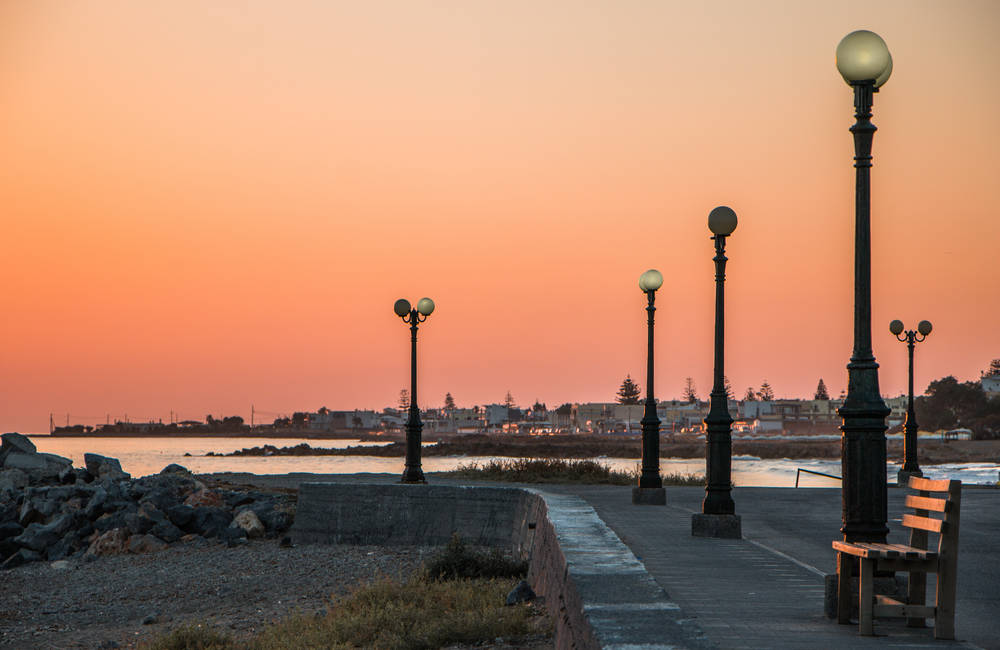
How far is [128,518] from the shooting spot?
2402 centimetres

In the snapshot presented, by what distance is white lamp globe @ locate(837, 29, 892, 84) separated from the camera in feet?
24.9

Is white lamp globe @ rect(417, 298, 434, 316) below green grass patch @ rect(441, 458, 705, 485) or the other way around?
the other way around

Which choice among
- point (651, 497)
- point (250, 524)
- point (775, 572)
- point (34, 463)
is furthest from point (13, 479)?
point (775, 572)

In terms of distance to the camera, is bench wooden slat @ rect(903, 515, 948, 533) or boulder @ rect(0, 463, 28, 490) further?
boulder @ rect(0, 463, 28, 490)

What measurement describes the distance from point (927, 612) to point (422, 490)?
14.0 meters

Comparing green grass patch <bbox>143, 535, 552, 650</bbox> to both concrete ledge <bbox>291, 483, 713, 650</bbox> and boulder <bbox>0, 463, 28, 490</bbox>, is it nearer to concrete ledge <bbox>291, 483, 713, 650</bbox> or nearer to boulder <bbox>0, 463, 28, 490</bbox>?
concrete ledge <bbox>291, 483, 713, 650</bbox>

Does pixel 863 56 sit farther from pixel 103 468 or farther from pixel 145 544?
pixel 103 468

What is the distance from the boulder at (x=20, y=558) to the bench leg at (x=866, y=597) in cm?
2101

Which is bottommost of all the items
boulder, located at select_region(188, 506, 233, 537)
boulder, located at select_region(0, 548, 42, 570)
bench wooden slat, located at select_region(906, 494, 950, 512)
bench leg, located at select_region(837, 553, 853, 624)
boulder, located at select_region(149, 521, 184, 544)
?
boulder, located at select_region(0, 548, 42, 570)

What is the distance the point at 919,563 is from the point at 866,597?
1.47 ft

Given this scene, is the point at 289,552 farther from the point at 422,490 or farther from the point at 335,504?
the point at 422,490

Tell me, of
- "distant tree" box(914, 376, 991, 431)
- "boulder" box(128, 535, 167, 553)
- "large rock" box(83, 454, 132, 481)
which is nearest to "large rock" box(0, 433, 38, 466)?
"large rock" box(83, 454, 132, 481)

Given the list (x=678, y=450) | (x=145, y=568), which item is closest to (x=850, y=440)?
(x=145, y=568)

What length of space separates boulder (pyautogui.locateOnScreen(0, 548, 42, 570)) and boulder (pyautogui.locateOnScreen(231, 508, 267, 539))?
4.82m
